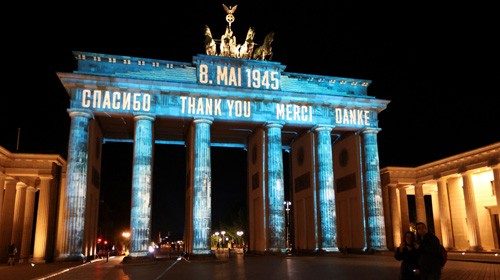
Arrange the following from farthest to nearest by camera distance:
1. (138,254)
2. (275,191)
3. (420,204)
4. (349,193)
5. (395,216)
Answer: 1. (420,204)
2. (395,216)
3. (349,193)
4. (275,191)
5. (138,254)

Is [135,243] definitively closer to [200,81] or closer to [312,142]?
[200,81]

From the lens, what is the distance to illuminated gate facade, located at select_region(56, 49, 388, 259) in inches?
1367

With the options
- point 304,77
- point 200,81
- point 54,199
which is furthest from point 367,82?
point 54,199

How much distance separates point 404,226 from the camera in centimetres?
4791

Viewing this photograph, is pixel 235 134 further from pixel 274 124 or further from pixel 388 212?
pixel 388 212

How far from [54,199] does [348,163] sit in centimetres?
2670

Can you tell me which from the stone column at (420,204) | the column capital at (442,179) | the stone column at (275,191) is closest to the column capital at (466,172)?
the column capital at (442,179)

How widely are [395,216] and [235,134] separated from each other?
18465 millimetres

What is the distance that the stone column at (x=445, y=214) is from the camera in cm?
4538

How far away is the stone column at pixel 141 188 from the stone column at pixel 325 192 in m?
14.5

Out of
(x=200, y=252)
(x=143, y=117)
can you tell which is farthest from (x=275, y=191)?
(x=143, y=117)

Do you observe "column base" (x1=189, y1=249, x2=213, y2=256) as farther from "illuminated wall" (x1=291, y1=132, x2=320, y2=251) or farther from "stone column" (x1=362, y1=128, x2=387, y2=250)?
"stone column" (x1=362, y1=128, x2=387, y2=250)

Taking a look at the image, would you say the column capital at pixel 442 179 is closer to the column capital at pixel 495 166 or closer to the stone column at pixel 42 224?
the column capital at pixel 495 166

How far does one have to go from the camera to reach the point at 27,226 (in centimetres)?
3953
